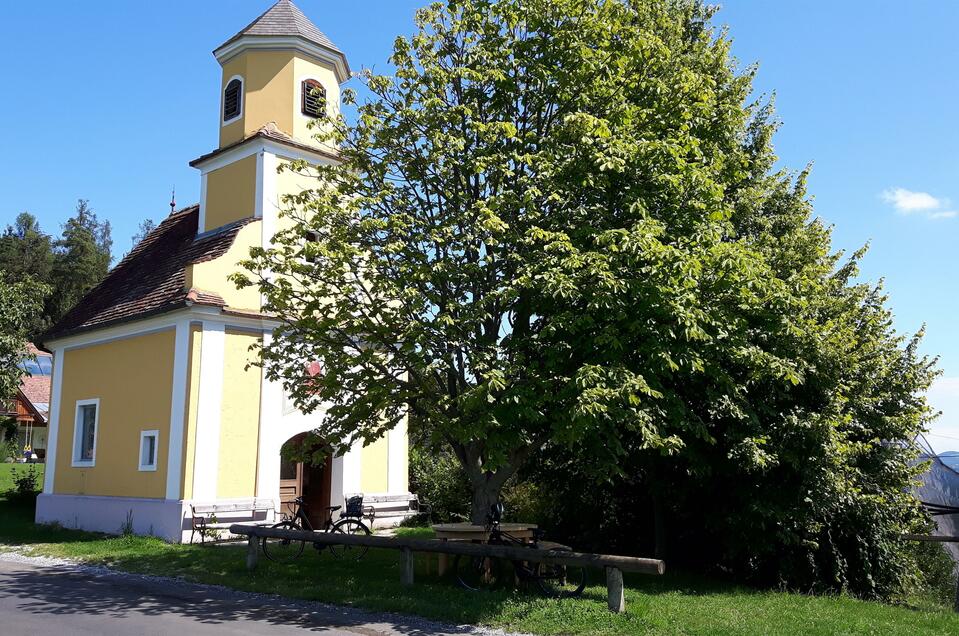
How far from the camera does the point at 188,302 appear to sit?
17.2m

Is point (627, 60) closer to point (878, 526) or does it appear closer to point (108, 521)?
point (878, 526)

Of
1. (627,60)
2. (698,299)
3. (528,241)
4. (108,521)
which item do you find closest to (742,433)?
(698,299)

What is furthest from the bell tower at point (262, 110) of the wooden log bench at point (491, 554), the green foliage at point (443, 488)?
the wooden log bench at point (491, 554)

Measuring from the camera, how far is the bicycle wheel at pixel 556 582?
10.7 meters

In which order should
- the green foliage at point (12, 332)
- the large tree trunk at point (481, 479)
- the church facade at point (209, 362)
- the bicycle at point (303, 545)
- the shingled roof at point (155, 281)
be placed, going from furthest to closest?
the green foliage at point (12, 332) → the shingled roof at point (155, 281) → the church facade at point (209, 362) → the bicycle at point (303, 545) → the large tree trunk at point (481, 479)

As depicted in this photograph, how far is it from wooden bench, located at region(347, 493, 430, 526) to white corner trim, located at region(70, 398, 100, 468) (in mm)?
6573

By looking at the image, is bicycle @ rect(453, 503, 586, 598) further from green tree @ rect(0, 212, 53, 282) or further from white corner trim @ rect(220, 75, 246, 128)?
green tree @ rect(0, 212, 53, 282)

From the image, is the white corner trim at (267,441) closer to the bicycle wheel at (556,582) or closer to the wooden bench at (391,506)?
the wooden bench at (391,506)

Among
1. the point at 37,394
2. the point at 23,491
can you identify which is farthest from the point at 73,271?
the point at 23,491

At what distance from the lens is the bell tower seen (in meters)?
19.8

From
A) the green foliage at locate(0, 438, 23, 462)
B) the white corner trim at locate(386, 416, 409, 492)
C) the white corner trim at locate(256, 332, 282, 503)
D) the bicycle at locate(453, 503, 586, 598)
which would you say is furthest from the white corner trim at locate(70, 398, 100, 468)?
the green foliage at locate(0, 438, 23, 462)

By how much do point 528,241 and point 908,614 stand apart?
758 centimetres

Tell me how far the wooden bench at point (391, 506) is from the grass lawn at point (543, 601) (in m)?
4.65

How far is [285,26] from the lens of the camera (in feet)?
68.2
